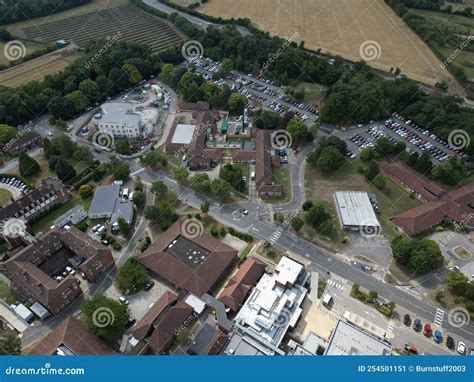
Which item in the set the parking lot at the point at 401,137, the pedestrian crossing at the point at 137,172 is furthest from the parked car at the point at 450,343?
the pedestrian crossing at the point at 137,172

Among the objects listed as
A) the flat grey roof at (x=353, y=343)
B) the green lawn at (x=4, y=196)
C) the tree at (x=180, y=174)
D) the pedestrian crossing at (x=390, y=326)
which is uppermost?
the tree at (x=180, y=174)

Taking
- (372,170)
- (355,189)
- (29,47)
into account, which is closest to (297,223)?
(355,189)

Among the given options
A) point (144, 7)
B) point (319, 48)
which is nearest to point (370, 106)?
point (319, 48)

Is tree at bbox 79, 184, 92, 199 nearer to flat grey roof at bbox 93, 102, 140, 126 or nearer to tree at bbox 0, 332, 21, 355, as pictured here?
flat grey roof at bbox 93, 102, 140, 126

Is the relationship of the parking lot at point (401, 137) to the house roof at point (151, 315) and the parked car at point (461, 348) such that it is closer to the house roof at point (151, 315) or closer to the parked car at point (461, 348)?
the parked car at point (461, 348)

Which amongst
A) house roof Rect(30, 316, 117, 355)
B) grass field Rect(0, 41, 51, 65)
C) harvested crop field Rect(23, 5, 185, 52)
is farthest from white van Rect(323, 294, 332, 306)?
grass field Rect(0, 41, 51, 65)

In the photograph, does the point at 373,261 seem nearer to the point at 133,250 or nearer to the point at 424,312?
the point at 424,312
